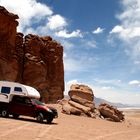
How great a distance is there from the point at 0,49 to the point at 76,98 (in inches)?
979

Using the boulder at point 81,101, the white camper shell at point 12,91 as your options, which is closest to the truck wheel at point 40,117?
the white camper shell at point 12,91

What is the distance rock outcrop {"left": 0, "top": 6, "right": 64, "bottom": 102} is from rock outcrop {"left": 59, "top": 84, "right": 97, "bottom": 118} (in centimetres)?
2055

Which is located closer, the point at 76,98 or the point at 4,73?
the point at 76,98

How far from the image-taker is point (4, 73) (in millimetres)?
59719

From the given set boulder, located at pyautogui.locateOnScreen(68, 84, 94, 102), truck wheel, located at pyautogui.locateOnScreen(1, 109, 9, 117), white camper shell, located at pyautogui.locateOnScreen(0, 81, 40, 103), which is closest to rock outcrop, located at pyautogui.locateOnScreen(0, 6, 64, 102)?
boulder, located at pyautogui.locateOnScreen(68, 84, 94, 102)

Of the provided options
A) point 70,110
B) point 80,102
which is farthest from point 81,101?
point 70,110

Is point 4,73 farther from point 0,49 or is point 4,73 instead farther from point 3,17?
point 3,17

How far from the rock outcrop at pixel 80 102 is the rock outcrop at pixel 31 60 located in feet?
67.4

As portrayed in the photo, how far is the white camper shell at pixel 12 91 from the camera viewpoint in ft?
91.2

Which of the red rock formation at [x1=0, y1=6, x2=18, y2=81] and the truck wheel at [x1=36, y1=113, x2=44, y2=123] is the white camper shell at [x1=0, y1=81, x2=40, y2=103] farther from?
the red rock formation at [x1=0, y1=6, x2=18, y2=81]

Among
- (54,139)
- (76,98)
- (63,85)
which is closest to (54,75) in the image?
(63,85)

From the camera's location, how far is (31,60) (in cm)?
7088

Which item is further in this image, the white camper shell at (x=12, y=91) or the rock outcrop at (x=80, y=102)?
the rock outcrop at (x=80, y=102)

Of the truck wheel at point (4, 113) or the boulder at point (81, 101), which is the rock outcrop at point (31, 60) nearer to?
the boulder at point (81, 101)
